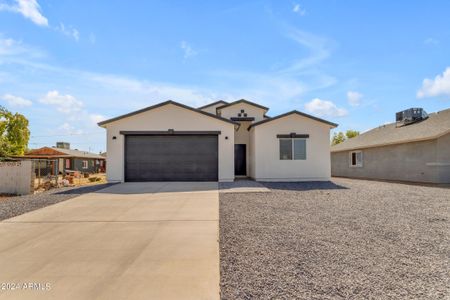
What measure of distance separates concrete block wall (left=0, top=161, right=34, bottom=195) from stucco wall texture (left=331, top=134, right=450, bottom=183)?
20.2m

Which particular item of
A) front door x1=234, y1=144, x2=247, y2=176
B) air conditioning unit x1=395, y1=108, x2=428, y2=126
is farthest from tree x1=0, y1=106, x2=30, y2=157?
air conditioning unit x1=395, y1=108, x2=428, y2=126

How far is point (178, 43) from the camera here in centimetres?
1167

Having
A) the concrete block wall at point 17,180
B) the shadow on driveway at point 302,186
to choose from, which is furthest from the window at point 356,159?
the concrete block wall at point 17,180

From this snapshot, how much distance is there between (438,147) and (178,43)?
15004 mm

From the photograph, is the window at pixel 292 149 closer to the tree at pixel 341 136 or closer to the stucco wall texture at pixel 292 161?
the stucco wall texture at pixel 292 161

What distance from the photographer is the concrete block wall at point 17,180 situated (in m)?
10.8

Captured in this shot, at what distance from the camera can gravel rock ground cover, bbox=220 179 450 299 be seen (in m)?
2.96

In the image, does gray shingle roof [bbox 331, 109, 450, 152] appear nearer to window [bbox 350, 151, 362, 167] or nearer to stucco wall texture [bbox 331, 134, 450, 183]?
stucco wall texture [bbox 331, 134, 450, 183]

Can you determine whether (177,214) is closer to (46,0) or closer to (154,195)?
(154,195)

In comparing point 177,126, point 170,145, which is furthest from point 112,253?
point 177,126

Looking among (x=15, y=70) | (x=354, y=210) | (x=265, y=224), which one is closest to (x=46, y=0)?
(x=15, y=70)

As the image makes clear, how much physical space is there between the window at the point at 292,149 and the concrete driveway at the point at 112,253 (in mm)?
8172

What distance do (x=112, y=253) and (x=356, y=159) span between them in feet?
71.3

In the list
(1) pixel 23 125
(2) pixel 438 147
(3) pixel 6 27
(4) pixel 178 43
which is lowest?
(2) pixel 438 147
